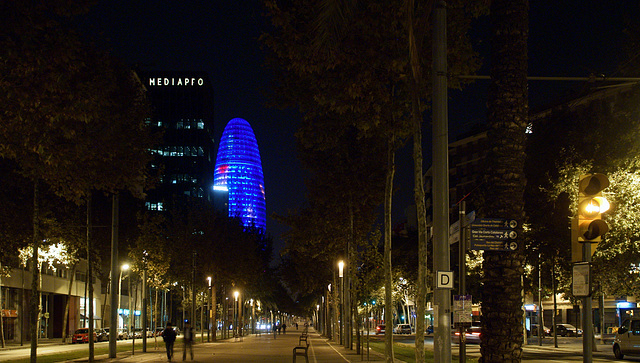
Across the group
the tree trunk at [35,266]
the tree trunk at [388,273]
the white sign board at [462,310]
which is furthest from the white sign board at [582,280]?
the tree trunk at [35,266]

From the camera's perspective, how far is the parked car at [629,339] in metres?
32.9

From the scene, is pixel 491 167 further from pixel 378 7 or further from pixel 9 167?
pixel 9 167

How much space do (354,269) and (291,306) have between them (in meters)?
143

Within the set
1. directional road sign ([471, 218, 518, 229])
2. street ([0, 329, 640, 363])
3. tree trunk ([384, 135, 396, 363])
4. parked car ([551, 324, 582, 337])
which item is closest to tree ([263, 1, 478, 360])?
directional road sign ([471, 218, 518, 229])

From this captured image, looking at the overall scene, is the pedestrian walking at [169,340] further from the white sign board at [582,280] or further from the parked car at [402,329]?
the parked car at [402,329]

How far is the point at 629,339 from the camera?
109 ft

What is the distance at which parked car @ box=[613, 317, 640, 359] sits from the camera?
32938mm

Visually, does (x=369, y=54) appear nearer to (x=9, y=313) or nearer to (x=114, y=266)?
(x=114, y=266)

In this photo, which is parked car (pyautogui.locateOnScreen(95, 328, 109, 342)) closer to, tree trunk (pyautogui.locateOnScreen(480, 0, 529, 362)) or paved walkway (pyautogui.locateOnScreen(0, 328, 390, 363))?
paved walkway (pyautogui.locateOnScreen(0, 328, 390, 363))

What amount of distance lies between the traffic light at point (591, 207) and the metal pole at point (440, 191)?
2033 mm

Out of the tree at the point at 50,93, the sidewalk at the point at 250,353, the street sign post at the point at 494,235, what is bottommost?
the sidewalk at the point at 250,353

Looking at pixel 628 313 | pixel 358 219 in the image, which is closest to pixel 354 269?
pixel 358 219

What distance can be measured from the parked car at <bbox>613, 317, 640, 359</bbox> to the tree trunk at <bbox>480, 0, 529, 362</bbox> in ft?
85.4

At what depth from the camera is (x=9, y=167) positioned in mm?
33531
